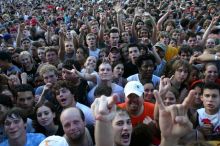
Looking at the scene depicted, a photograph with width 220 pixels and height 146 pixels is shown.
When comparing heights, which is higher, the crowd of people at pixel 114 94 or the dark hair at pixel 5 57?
the dark hair at pixel 5 57

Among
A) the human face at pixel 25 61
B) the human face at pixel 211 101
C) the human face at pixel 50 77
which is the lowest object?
the human face at pixel 211 101

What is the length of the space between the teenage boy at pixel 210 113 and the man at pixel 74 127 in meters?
1.27

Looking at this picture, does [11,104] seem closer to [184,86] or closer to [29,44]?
[184,86]

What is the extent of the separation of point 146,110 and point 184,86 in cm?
118

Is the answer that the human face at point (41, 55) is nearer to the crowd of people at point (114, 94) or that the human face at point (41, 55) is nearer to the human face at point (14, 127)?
the crowd of people at point (114, 94)


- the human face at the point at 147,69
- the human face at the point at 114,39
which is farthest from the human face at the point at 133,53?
the human face at the point at 114,39

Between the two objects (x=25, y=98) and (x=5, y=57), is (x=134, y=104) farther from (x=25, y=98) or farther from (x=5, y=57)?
(x=5, y=57)

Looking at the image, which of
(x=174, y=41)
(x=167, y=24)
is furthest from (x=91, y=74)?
(x=167, y=24)

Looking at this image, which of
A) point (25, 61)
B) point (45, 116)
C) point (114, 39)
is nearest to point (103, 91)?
point (45, 116)

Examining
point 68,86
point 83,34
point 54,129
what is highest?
point 83,34

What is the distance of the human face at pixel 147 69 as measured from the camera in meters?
5.78

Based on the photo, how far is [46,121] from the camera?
4426mm

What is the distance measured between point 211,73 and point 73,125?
2427 mm

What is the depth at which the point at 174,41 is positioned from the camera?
790cm
